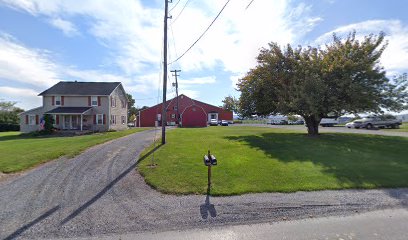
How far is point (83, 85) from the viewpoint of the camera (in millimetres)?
34625

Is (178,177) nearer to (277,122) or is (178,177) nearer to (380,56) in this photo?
(380,56)

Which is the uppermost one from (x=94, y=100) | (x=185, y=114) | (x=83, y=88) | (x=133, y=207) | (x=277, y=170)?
(x=83, y=88)

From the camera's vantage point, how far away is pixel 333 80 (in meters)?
15.0

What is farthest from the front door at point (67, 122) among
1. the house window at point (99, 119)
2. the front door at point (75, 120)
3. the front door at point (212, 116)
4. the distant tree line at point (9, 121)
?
the front door at point (212, 116)

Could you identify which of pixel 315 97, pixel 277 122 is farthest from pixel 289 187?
pixel 277 122

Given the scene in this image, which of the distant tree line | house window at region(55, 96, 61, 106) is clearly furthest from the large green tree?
the distant tree line

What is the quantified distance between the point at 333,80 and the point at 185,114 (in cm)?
3141

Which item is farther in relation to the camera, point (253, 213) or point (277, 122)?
point (277, 122)

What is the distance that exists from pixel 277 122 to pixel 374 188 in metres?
50.2

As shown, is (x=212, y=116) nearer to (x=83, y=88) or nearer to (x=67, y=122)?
(x=83, y=88)

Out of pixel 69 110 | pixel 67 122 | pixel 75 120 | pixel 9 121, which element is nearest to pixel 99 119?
pixel 75 120

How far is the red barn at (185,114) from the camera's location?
1738 inches

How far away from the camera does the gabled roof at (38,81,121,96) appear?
32.4m

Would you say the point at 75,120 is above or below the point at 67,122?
above
